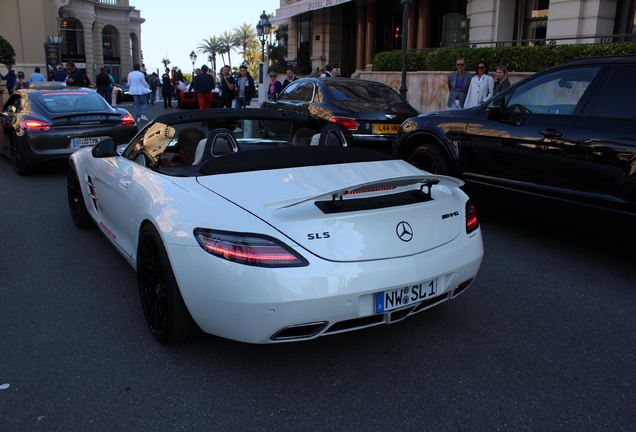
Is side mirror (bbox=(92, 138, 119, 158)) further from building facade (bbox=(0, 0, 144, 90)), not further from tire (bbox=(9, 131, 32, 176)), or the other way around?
building facade (bbox=(0, 0, 144, 90))

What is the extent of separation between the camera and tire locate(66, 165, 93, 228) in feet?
18.2

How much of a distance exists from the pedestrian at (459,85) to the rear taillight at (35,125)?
7764mm

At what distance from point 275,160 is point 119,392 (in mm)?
1555

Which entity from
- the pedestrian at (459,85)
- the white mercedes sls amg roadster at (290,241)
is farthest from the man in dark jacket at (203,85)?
the white mercedes sls amg roadster at (290,241)

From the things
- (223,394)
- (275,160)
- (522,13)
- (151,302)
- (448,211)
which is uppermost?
(522,13)

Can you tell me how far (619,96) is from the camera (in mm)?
4707

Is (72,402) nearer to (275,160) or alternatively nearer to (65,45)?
(275,160)

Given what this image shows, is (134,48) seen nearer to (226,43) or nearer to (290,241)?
(226,43)

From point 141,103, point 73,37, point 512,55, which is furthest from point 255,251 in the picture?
point 73,37

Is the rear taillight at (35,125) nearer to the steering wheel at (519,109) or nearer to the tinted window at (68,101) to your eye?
the tinted window at (68,101)

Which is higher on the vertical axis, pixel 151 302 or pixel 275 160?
pixel 275 160

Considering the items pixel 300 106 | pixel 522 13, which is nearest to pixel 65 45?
pixel 522 13

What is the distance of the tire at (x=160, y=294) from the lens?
3014mm

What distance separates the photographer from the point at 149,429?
2.51m
